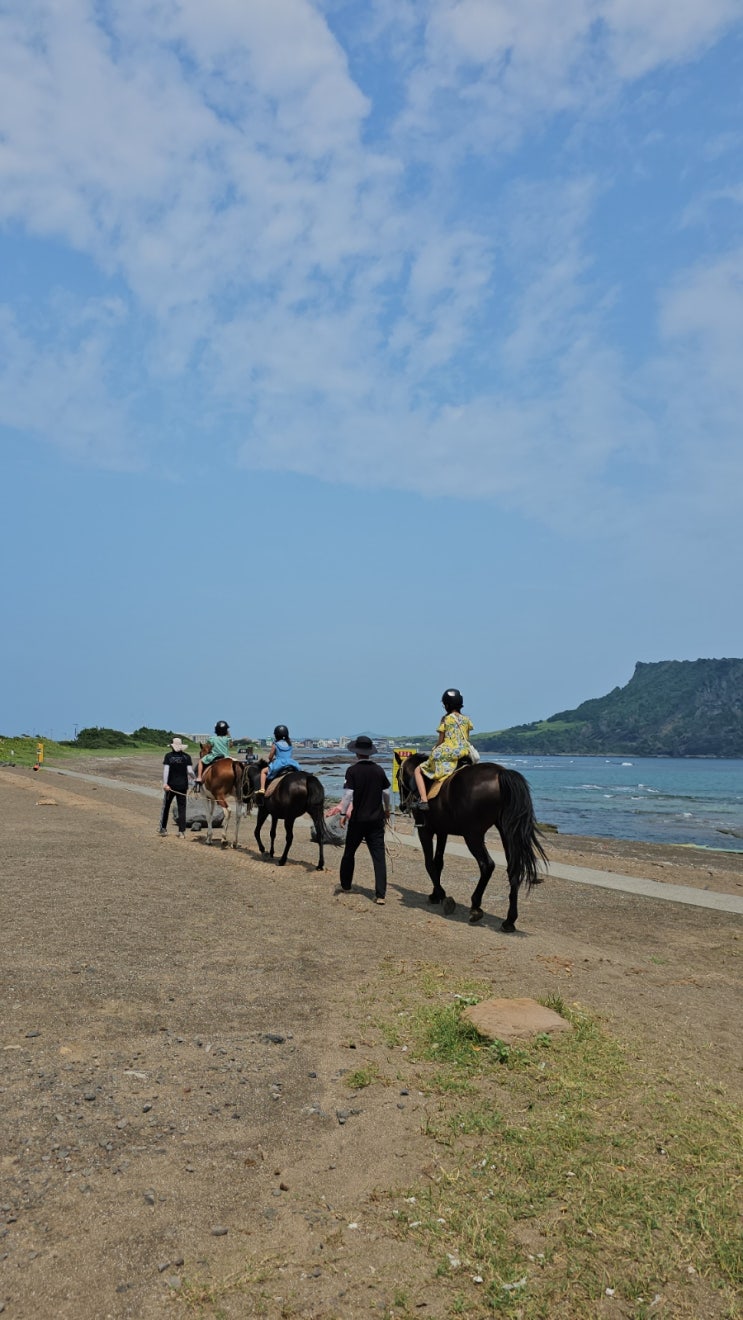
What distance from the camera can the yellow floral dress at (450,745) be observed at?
35.4 ft

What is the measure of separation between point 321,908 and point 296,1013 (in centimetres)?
419

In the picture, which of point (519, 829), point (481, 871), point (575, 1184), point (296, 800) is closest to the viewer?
point (575, 1184)

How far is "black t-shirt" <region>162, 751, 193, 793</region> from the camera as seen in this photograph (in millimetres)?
16641

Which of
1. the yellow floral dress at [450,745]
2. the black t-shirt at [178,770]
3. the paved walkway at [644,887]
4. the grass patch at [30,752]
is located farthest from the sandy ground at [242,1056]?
the grass patch at [30,752]

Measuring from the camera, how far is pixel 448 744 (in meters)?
10.8

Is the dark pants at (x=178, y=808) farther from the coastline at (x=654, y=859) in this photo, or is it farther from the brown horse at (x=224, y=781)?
the coastline at (x=654, y=859)

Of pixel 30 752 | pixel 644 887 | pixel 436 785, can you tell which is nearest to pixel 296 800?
pixel 436 785

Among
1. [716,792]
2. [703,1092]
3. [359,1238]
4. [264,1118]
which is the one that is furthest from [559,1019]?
[716,792]

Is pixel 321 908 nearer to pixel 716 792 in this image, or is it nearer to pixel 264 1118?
pixel 264 1118

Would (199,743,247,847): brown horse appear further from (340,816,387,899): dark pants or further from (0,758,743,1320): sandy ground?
(340,816,387,899): dark pants

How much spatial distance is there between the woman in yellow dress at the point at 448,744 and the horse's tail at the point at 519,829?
3.47 ft

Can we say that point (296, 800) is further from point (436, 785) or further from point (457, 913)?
point (457, 913)

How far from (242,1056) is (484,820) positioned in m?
5.48

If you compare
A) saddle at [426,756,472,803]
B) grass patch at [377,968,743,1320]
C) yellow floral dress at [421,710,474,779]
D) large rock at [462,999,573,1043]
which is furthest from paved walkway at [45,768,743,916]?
grass patch at [377,968,743,1320]
